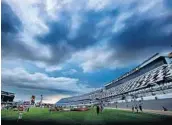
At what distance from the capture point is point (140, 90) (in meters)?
7.62

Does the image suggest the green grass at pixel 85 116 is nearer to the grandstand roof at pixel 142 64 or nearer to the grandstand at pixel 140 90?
the grandstand at pixel 140 90

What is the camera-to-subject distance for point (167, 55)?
8.38m

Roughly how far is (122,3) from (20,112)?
5.20m

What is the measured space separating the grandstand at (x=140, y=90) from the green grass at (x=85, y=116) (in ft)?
1.28

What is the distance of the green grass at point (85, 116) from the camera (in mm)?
6711

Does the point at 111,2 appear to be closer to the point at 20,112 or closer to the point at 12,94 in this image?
the point at 12,94

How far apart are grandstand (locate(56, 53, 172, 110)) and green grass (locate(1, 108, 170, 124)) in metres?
0.39

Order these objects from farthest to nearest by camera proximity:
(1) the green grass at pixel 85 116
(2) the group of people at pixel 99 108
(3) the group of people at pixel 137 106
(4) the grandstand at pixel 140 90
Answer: (2) the group of people at pixel 99 108 → (3) the group of people at pixel 137 106 → (4) the grandstand at pixel 140 90 → (1) the green grass at pixel 85 116

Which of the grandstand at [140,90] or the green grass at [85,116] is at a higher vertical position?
the grandstand at [140,90]

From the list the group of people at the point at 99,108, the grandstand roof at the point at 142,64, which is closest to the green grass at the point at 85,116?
the group of people at the point at 99,108

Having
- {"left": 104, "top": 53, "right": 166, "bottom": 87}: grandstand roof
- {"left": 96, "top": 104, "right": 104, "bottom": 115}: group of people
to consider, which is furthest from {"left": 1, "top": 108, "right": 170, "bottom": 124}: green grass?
{"left": 104, "top": 53, "right": 166, "bottom": 87}: grandstand roof

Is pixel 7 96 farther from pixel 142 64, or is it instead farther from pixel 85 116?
pixel 142 64

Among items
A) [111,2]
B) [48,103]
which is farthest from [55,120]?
[111,2]

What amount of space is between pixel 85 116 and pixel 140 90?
225cm
